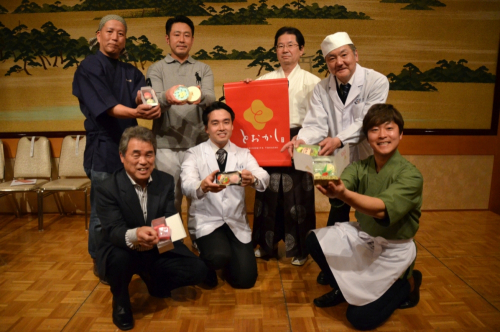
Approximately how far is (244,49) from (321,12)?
39.3 inches

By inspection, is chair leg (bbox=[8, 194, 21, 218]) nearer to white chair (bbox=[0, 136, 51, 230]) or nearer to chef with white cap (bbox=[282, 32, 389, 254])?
white chair (bbox=[0, 136, 51, 230])

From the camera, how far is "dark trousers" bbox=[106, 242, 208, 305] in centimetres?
223

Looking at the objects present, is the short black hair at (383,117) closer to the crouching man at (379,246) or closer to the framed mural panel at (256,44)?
the crouching man at (379,246)

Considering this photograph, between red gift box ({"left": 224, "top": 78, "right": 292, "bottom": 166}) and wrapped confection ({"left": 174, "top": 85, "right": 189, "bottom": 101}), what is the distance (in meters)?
0.36

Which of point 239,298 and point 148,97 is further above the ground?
point 148,97

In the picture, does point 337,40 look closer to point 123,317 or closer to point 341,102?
point 341,102

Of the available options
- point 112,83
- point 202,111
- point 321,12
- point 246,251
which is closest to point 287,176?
point 246,251

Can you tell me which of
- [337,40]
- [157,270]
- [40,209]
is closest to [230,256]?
[157,270]

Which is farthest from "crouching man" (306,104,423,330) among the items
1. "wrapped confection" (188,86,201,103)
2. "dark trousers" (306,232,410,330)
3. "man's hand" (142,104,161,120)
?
"man's hand" (142,104,161,120)

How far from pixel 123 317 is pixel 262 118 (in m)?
1.67

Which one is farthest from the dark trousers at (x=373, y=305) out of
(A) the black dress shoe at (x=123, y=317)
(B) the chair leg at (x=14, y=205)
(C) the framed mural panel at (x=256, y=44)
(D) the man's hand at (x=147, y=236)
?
(B) the chair leg at (x=14, y=205)

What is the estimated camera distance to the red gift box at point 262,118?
9.14 feet

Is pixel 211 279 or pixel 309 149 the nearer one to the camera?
pixel 309 149

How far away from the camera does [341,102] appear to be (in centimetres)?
265
